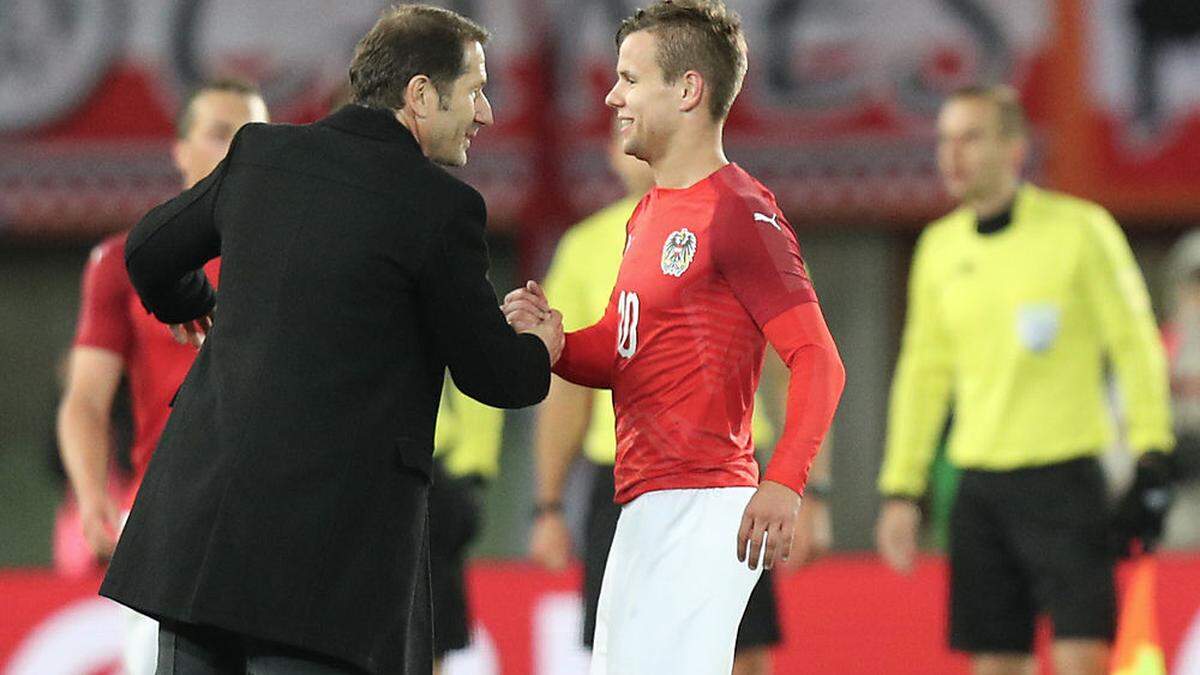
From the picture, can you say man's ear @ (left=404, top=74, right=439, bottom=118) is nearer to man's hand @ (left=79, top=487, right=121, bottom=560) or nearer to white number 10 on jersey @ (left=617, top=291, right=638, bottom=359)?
white number 10 on jersey @ (left=617, top=291, right=638, bottom=359)

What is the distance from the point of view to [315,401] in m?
3.86

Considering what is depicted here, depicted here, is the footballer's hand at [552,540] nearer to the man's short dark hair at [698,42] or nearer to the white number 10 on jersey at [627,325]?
the white number 10 on jersey at [627,325]

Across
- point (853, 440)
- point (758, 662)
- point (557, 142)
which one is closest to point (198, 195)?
point (758, 662)

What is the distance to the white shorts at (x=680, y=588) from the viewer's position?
14.1ft

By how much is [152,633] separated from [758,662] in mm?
1923

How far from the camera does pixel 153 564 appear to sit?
388cm

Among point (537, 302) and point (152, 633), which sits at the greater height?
point (537, 302)

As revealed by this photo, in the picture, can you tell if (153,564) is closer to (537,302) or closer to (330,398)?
(330,398)

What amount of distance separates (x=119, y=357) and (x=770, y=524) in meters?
2.41

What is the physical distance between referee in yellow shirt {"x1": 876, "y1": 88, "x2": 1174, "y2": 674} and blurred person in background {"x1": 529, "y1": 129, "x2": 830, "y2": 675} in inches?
20.1

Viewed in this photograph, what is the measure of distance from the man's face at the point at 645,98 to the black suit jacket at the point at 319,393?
608mm

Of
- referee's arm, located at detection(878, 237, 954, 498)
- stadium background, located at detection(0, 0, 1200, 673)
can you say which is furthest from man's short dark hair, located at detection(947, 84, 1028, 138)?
stadium background, located at detection(0, 0, 1200, 673)

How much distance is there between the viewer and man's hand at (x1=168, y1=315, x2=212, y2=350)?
4570 millimetres

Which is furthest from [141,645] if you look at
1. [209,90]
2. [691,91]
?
[691,91]
